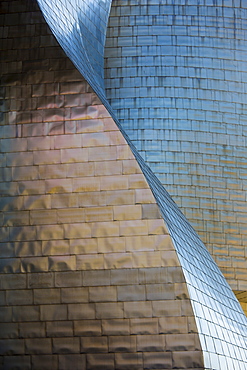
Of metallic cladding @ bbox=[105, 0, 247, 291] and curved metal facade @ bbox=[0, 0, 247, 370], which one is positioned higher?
metallic cladding @ bbox=[105, 0, 247, 291]

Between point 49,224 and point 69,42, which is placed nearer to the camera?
point 49,224

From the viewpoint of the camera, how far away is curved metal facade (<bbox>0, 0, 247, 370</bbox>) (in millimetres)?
11359

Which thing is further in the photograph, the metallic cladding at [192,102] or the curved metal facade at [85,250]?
the metallic cladding at [192,102]

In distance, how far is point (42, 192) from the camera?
12.4 metres

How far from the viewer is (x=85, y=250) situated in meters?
11.9

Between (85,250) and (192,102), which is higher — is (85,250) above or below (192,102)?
below

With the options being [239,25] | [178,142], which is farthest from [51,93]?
[239,25]

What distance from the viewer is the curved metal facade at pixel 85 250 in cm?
1136

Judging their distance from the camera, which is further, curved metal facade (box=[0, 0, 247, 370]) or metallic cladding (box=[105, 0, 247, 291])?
metallic cladding (box=[105, 0, 247, 291])

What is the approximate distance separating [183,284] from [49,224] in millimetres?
2577

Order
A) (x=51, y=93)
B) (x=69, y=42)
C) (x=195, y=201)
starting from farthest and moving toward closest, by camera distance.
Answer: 1. (x=195, y=201)
2. (x=69, y=42)
3. (x=51, y=93)

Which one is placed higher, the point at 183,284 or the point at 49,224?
the point at 49,224

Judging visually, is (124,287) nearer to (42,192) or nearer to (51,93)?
(42,192)

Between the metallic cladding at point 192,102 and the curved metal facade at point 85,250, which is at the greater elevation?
the metallic cladding at point 192,102
